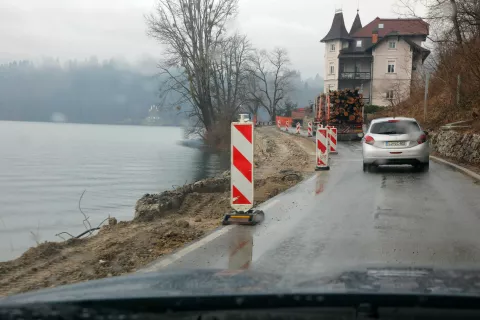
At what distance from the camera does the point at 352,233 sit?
7.08 m

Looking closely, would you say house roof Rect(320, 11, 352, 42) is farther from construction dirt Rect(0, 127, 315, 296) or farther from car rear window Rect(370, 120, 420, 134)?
construction dirt Rect(0, 127, 315, 296)

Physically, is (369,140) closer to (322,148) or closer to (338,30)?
(322,148)

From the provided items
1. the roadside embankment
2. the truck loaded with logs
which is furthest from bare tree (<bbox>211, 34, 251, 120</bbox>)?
the roadside embankment

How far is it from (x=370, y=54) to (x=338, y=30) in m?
7.64

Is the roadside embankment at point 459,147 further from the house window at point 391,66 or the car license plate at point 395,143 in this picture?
the house window at point 391,66

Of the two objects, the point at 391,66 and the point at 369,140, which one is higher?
the point at 391,66

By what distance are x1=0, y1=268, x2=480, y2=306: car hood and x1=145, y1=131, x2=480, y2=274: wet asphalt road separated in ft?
2.13

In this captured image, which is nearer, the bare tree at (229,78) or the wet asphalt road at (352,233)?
the wet asphalt road at (352,233)

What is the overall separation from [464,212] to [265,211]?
139 inches

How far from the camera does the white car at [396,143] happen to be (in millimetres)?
14289

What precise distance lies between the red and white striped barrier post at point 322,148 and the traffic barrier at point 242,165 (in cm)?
828

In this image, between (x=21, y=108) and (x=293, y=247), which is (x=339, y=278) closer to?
(x=293, y=247)

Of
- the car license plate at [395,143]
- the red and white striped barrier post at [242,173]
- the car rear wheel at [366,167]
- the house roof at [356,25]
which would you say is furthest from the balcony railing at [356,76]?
the red and white striped barrier post at [242,173]

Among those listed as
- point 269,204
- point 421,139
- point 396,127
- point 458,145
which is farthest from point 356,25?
point 269,204
